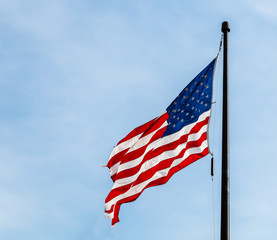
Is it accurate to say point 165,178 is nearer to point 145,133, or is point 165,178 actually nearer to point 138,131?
point 145,133

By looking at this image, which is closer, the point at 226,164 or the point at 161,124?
the point at 226,164

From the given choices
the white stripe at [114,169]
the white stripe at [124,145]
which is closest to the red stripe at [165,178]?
the white stripe at [114,169]

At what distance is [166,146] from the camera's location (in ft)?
45.8

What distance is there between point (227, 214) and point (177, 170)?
3.72 meters

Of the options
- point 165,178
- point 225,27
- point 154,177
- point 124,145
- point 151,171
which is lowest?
point 165,178

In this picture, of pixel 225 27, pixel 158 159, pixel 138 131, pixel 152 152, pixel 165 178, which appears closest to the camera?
pixel 225 27

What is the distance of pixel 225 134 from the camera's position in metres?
10.8

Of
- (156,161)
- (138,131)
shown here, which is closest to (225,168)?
(156,161)

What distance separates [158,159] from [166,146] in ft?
1.46

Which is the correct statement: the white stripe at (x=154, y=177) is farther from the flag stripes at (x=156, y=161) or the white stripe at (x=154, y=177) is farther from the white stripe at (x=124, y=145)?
the white stripe at (x=124, y=145)

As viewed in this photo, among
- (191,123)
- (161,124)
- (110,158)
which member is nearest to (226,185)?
(191,123)

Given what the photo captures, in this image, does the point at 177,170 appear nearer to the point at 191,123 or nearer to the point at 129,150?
the point at 191,123

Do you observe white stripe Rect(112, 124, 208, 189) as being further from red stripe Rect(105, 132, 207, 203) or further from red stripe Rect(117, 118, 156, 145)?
red stripe Rect(117, 118, 156, 145)

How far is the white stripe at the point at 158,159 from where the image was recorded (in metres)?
13.2
